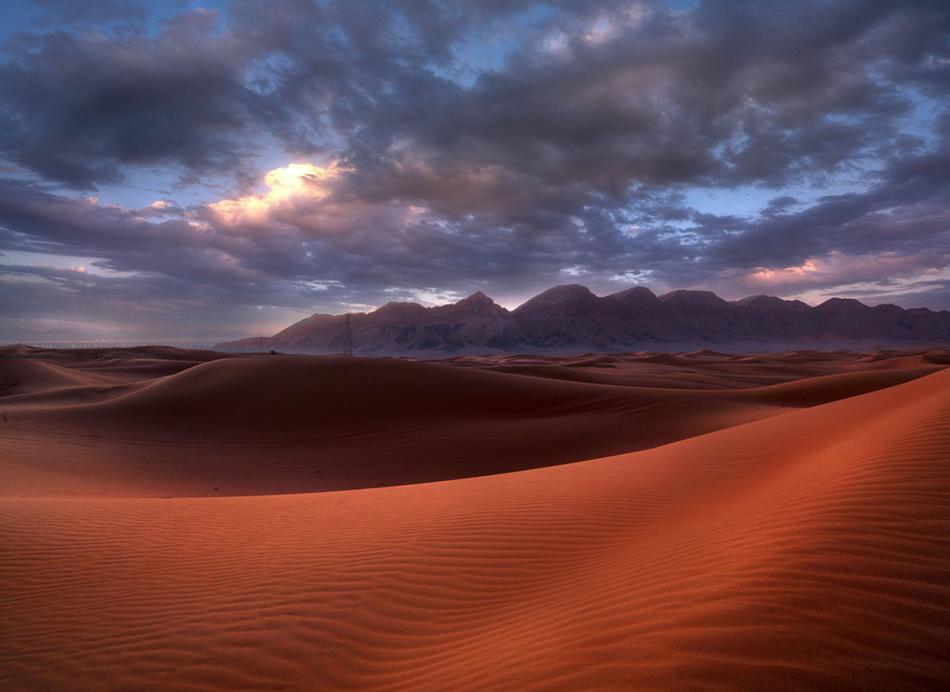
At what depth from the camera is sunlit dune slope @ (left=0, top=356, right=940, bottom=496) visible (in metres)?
13.0

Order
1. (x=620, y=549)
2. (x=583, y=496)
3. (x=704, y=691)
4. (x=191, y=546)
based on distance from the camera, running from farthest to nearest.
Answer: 1. (x=583, y=496)
2. (x=191, y=546)
3. (x=620, y=549)
4. (x=704, y=691)

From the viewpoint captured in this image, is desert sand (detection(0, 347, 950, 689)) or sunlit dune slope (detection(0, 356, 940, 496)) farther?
sunlit dune slope (detection(0, 356, 940, 496))

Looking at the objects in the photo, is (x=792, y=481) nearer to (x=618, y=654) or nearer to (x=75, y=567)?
(x=618, y=654)

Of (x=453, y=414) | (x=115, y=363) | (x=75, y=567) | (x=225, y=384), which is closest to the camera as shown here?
(x=75, y=567)

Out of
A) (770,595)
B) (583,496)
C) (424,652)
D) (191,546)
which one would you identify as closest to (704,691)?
(770,595)

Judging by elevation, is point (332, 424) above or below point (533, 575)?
below

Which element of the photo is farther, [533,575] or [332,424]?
[332,424]

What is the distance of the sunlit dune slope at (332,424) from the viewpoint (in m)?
13.0

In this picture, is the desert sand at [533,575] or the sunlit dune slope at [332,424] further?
the sunlit dune slope at [332,424]

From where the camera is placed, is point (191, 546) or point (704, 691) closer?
point (704, 691)

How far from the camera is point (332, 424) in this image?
19.2 meters

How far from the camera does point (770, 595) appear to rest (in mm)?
2572

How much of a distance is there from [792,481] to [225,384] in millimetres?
22560

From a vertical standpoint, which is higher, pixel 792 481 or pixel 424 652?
pixel 792 481
